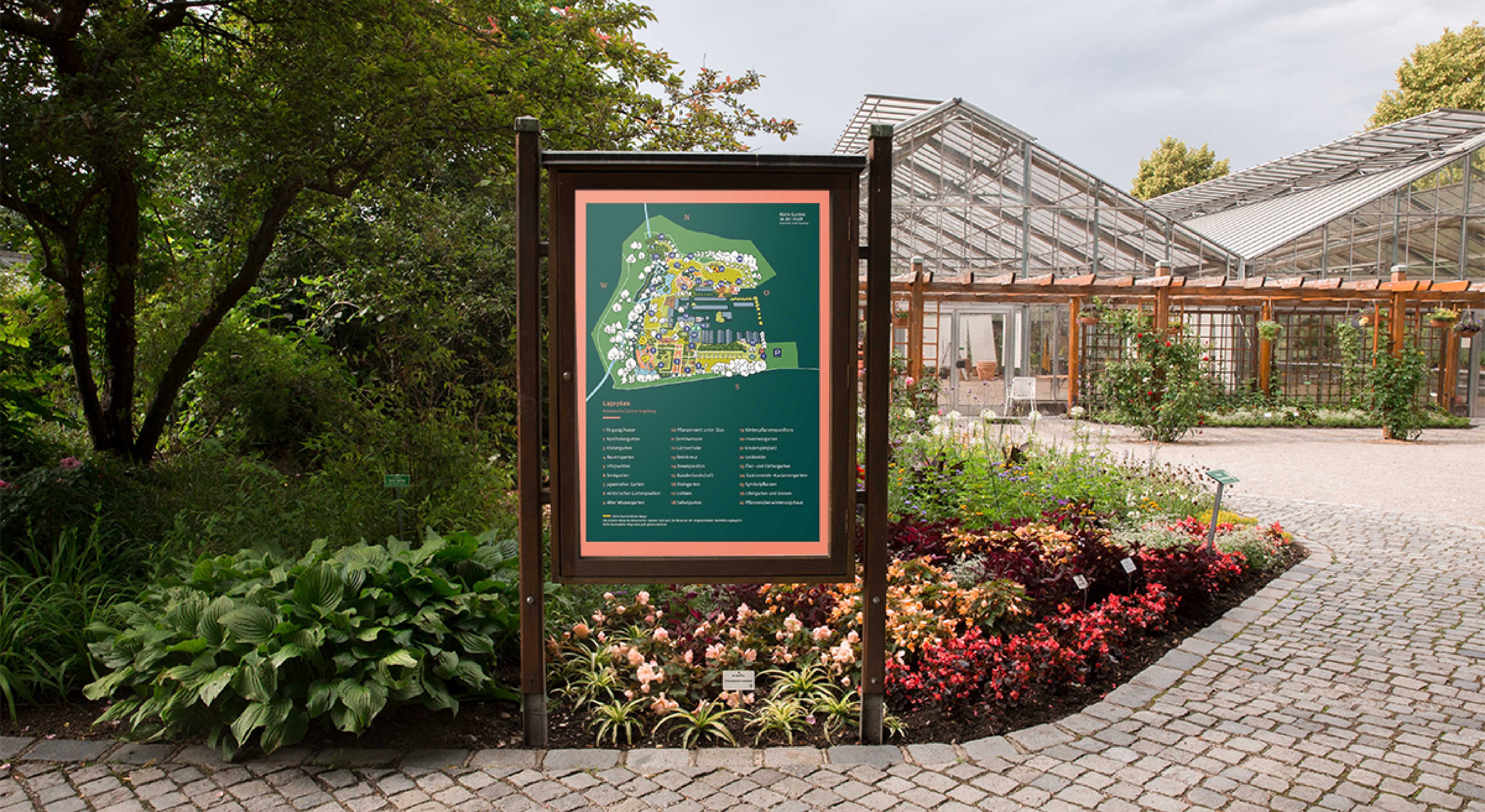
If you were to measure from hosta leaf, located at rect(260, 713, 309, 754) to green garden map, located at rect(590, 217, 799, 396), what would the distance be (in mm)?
1539

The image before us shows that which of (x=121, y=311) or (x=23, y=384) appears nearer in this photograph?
(x=121, y=311)

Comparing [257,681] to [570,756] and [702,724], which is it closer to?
[570,756]

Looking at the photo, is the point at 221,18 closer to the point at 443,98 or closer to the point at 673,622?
the point at 443,98

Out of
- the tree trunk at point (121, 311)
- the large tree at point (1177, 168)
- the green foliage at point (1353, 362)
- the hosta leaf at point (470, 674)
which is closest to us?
the hosta leaf at point (470, 674)

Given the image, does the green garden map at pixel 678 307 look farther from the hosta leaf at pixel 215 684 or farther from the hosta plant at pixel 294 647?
the hosta leaf at pixel 215 684

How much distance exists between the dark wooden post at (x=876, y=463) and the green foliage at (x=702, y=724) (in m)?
0.49

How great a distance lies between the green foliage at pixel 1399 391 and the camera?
13.8m

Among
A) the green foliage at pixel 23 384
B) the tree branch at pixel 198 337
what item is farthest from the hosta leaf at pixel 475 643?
the green foliage at pixel 23 384

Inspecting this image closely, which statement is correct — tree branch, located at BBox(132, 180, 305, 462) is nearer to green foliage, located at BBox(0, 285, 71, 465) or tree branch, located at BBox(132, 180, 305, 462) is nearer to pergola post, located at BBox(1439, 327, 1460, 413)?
green foliage, located at BBox(0, 285, 71, 465)

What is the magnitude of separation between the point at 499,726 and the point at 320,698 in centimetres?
64

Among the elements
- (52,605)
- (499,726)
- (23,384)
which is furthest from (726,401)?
(23,384)

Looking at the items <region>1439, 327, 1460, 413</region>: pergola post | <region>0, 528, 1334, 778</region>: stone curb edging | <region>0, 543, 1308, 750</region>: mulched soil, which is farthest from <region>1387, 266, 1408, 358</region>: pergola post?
<region>0, 528, 1334, 778</region>: stone curb edging

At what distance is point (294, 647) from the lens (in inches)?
118

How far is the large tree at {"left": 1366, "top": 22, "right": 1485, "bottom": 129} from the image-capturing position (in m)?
27.1
